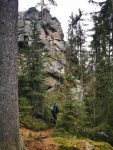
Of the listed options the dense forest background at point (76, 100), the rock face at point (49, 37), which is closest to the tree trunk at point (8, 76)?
the dense forest background at point (76, 100)

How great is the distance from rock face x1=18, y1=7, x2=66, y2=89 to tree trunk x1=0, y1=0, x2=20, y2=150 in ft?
85.7

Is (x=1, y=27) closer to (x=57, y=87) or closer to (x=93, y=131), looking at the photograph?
(x=93, y=131)

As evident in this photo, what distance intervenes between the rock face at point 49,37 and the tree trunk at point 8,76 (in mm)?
26134

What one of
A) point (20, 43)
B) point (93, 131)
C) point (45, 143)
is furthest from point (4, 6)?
point (20, 43)

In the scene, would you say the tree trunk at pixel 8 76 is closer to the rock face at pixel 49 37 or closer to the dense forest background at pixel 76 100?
the dense forest background at pixel 76 100

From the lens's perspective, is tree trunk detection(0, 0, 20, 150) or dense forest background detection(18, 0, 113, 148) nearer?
tree trunk detection(0, 0, 20, 150)

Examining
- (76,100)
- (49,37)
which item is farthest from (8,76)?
(49,37)

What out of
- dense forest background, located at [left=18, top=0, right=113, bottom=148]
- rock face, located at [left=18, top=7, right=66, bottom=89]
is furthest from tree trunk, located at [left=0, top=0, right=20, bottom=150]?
rock face, located at [left=18, top=7, right=66, bottom=89]

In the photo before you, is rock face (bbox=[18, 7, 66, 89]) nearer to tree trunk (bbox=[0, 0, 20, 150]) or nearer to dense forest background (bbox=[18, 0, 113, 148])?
dense forest background (bbox=[18, 0, 113, 148])

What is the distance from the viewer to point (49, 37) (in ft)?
142

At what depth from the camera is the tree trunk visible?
8.30m

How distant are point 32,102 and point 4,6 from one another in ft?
40.9

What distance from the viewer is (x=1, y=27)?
848cm

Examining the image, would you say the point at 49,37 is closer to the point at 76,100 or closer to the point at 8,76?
the point at 76,100
